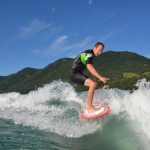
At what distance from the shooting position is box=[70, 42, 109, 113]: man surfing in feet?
41.4

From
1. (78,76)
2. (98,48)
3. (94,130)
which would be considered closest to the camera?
(98,48)

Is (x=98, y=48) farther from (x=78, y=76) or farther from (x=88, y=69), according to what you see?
(x=78, y=76)

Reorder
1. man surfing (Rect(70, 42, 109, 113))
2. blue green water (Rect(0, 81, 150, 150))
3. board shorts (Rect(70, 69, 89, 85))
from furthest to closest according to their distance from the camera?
board shorts (Rect(70, 69, 89, 85)) < man surfing (Rect(70, 42, 109, 113)) < blue green water (Rect(0, 81, 150, 150))

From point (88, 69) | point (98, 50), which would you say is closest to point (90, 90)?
point (88, 69)

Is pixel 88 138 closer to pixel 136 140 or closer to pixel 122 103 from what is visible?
pixel 136 140

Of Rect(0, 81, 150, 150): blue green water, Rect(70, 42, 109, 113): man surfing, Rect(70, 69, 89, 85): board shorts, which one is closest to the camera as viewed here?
Rect(0, 81, 150, 150): blue green water

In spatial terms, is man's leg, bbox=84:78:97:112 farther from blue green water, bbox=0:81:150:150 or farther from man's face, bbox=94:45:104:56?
blue green water, bbox=0:81:150:150

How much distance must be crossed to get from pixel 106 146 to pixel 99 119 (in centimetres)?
248

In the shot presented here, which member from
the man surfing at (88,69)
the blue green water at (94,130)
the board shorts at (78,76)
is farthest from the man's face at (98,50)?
the blue green water at (94,130)

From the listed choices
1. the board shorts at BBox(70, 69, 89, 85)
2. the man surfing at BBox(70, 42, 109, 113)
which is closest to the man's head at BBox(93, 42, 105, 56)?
the man surfing at BBox(70, 42, 109, 113)

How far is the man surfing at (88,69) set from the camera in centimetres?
1263

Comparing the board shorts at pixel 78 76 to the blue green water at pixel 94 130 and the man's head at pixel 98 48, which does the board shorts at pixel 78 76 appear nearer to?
the man's head at pixel 98 48

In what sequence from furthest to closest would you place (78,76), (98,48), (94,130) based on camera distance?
(94,130), (78,76), (98,48)

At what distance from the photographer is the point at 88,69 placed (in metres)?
12.5
